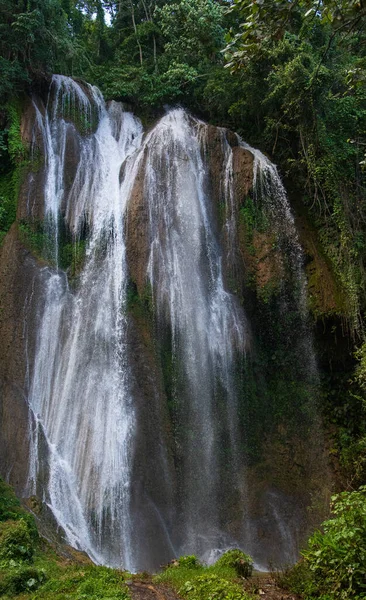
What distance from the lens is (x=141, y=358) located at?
11.2 metres

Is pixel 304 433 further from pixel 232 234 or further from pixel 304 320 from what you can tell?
pixel 232 234

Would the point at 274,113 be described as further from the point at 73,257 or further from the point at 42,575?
the point at 42,575

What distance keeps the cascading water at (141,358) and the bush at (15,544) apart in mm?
→ 2414

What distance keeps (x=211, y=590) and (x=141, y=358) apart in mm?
6732

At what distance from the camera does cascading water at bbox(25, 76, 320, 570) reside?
32.0 ft

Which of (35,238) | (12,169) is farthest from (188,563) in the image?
(12,169)

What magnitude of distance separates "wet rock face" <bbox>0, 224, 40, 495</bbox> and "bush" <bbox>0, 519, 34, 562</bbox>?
3.00 meters

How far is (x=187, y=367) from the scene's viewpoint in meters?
11.3

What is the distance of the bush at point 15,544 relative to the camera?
20.1 feet

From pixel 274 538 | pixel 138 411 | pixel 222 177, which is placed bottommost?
pixel 274 538

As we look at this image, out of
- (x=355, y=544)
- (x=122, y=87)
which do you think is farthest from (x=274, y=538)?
(x=122, y=87)

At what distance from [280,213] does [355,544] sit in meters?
9.88

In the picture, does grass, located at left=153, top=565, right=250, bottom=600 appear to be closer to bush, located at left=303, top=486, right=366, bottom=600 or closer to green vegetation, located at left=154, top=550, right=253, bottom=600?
green vegetation, located at left=154, top=550, right=253, bottom=600

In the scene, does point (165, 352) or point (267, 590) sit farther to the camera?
point (165, 352)
